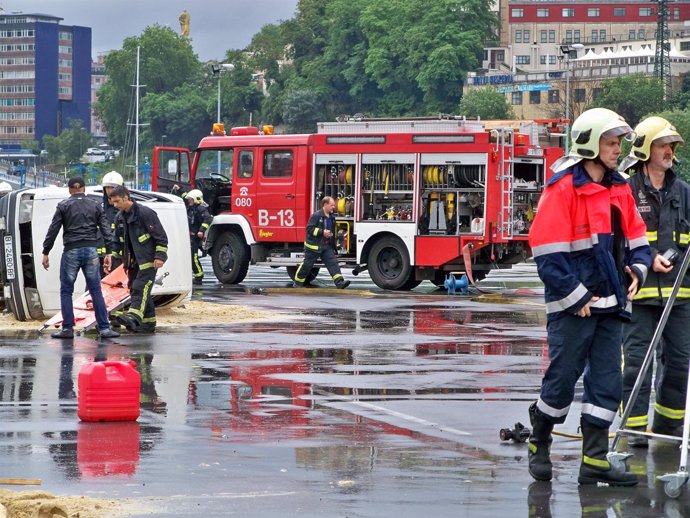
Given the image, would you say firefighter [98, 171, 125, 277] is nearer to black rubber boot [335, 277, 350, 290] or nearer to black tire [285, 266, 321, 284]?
black rubber boot [335, 277, 350, 290]

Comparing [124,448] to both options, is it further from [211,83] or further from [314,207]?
[211,83]

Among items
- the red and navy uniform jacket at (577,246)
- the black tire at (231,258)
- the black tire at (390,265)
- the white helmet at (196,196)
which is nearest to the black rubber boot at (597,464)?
the red and navy uniform jacket at (577,246)

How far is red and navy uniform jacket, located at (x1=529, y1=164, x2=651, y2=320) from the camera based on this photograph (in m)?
7.70

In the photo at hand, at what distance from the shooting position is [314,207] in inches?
1048

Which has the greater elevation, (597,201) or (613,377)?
(597,201)

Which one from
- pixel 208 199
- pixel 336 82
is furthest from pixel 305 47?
pixel 208 199

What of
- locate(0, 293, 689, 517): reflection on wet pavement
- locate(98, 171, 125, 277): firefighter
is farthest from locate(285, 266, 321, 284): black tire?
locate(0, 293, 689, 517): reflection on wet pavement

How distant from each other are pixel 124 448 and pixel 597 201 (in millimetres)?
3066

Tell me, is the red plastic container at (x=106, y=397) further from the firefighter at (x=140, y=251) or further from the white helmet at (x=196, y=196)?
the white helmet at (x=196, y=196)

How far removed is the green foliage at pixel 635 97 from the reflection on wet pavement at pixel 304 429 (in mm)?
119114

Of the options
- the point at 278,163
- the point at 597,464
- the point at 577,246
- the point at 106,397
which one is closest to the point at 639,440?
the point at 597,464

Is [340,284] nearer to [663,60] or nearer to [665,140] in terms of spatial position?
[665,140]

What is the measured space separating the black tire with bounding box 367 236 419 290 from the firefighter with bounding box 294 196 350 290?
0.63 metres

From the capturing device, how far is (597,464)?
7.68m
